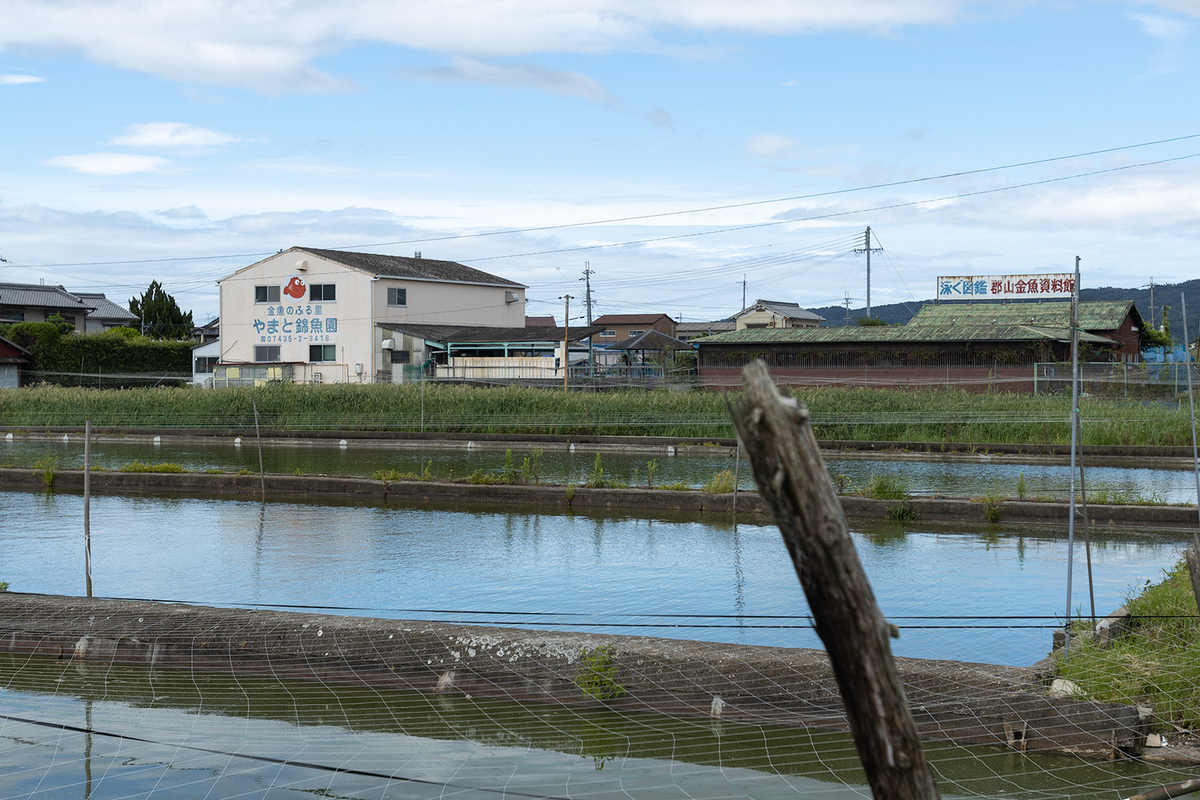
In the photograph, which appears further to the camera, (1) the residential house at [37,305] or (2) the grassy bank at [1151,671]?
(1) the residential house at [37,305]

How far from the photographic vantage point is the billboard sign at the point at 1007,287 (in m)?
44.1

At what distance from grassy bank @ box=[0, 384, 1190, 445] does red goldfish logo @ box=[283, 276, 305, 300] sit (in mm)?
12434

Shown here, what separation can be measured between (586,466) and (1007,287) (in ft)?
98.8

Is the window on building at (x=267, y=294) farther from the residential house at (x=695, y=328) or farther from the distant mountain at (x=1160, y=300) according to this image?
the residential house at (x=695, y=328)

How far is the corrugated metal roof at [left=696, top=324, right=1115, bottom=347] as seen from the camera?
34.2m

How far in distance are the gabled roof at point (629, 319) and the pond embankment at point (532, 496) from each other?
73.9 m

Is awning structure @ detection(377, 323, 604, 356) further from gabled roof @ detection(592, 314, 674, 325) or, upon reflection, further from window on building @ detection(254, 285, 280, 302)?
gabled roof @ detection(592, 314, 674, 325)

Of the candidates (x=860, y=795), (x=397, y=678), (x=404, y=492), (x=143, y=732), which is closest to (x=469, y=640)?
(x=397, y=678)

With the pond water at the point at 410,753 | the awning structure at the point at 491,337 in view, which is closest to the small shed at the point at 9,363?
the awning structure at the point at 491,337

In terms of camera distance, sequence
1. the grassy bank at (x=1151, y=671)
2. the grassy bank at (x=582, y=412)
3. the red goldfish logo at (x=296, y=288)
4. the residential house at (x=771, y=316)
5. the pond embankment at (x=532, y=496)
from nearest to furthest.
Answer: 1. the grassy bank at (x=1151, y=671)
2. the pond embankment at (x=532, y=496)
3. the grassy bank at (x=582, y=412)
4. the red goldfish logo at (x=296, y=288)
5. the residential house at (x=771, y=316)

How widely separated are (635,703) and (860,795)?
1513 millimetres

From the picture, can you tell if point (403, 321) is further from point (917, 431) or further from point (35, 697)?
point (35, 697)

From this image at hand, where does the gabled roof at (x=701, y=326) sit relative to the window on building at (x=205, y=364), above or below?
above

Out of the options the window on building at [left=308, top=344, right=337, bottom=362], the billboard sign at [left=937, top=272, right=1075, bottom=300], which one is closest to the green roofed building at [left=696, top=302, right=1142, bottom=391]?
the billboard sign at [left=937, top=272, right=1075, bottom=300]
